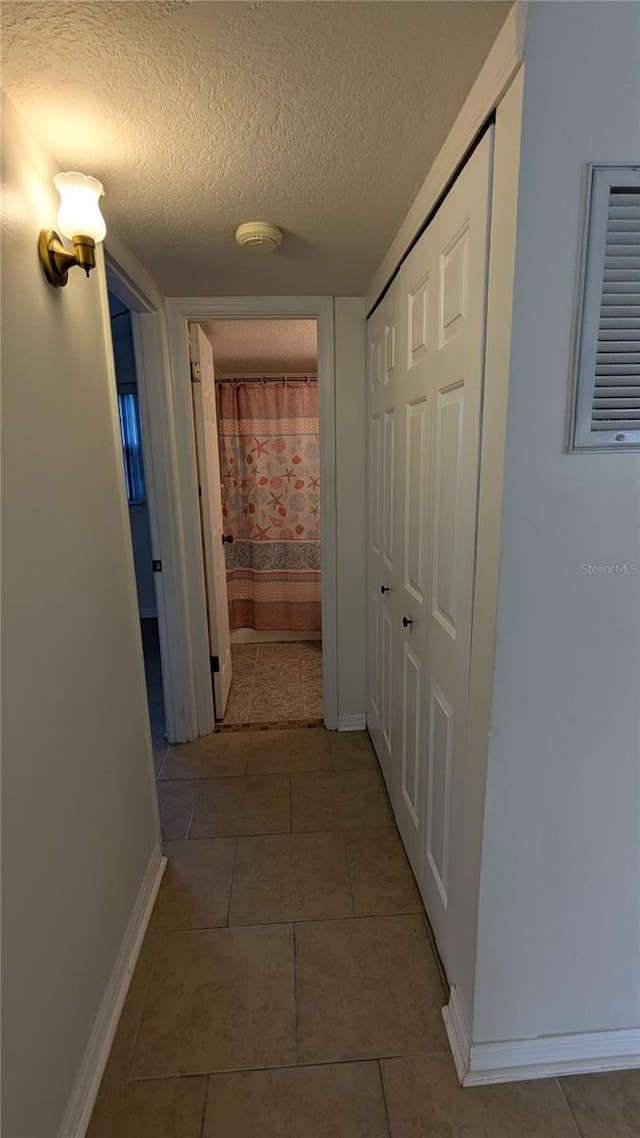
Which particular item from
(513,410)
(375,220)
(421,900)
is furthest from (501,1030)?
(375,220)

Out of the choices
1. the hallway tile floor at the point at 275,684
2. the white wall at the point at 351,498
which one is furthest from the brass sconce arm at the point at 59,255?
the hallway tile floor at the point at 275,684

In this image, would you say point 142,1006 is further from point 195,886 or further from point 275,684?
point 275,684

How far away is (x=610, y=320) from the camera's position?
858 mm

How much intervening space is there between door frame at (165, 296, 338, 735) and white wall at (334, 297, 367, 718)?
1.3 inches

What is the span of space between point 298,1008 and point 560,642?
1179 mm

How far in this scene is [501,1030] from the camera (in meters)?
1.16

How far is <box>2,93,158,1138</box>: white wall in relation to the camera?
2.95 ft

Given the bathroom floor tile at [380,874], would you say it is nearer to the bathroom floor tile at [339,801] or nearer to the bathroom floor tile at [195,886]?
the bathroom floor tile at [339,801]

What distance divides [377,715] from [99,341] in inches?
72.7

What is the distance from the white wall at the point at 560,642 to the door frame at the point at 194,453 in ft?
5.15

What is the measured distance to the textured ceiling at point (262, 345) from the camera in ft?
8.86

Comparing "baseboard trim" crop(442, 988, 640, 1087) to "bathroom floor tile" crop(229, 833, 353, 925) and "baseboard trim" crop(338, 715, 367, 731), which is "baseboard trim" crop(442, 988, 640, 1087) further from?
"baseboard trim" crop(338, 715, 367, 731)

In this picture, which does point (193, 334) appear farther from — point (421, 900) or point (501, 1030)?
point (501, 1030)

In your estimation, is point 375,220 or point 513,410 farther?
point 375,220
